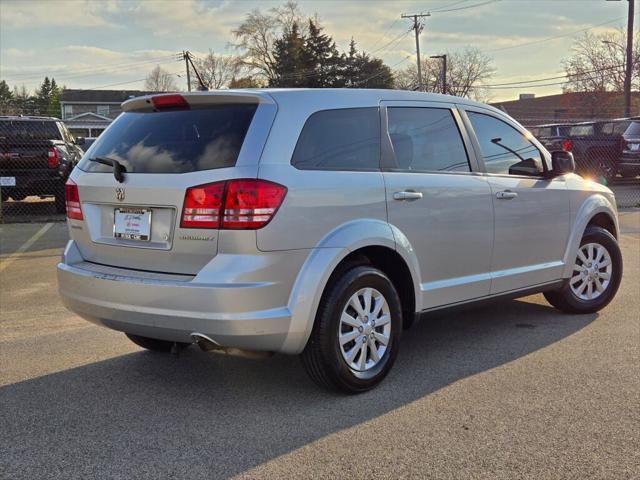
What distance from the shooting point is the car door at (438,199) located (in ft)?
13.6

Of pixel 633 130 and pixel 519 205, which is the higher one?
pixel 633 130

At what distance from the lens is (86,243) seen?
3.96 meters

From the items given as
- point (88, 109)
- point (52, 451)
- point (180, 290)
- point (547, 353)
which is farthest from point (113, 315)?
point (88, 109)

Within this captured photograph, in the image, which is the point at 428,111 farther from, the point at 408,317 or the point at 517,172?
the point at 408,317

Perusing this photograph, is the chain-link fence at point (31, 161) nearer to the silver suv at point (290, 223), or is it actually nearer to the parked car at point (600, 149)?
the silver suv at point (290, 223)

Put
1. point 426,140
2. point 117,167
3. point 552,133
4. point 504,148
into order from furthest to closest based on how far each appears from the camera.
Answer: point 552,133
point 504,148
point 426,140
point 117,167

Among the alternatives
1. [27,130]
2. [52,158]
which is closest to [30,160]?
[52,158]

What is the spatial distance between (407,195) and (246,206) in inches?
46.6

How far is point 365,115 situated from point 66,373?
8.37 feet

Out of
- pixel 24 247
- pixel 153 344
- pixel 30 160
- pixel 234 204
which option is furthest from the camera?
pixel 30 160

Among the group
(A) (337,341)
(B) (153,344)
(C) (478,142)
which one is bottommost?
(B) (153,344)

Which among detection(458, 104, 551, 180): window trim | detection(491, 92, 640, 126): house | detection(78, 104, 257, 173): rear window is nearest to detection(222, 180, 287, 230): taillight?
detection(78, 104, 257, 173): rear window

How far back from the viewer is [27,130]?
41.1ft

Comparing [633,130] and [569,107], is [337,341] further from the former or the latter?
[569,107]
